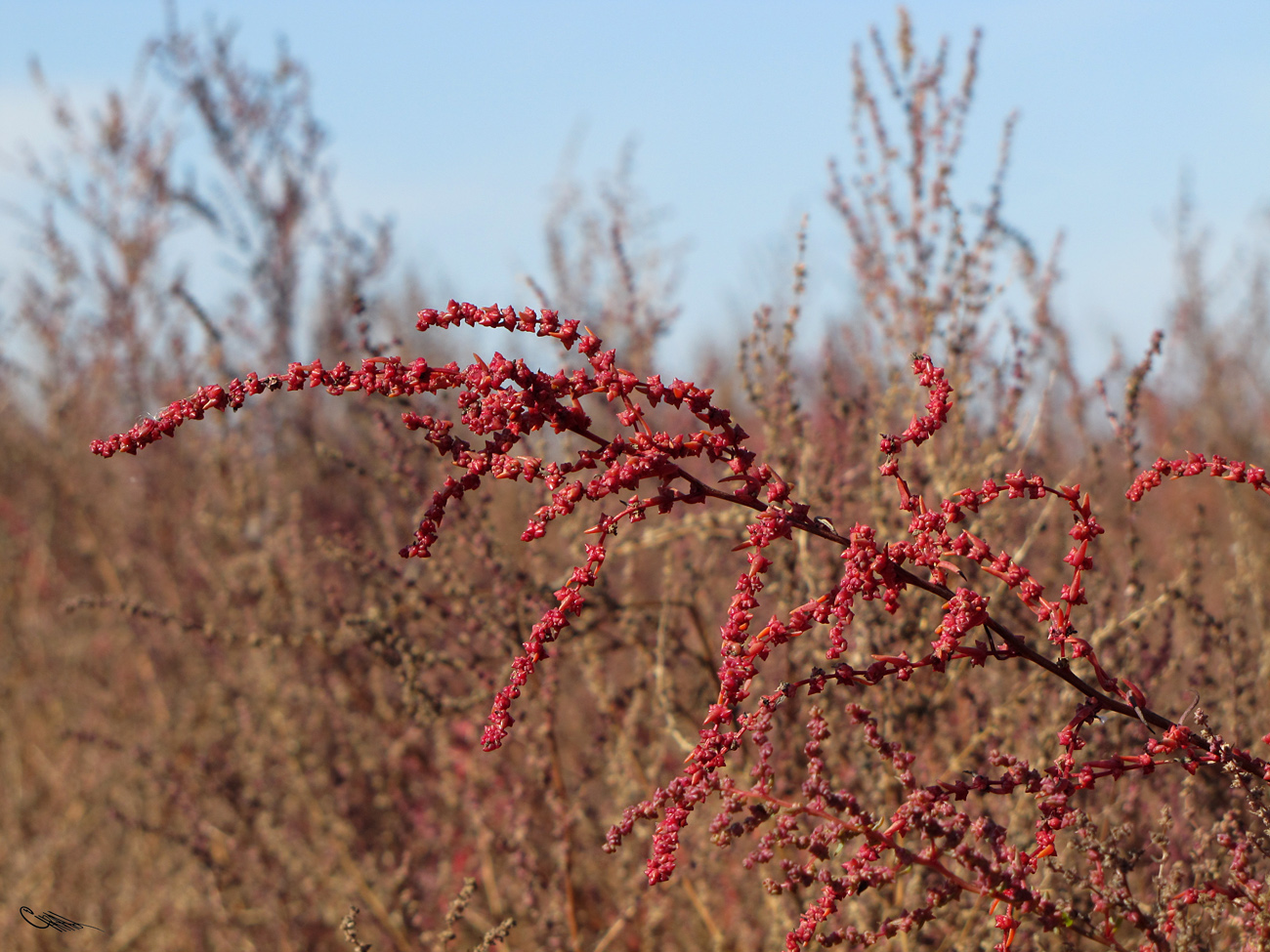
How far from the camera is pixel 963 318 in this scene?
3.10 metres

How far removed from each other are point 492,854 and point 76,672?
413 cm

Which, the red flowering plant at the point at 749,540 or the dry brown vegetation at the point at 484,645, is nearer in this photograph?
the red flowering plant at the point at 749,540

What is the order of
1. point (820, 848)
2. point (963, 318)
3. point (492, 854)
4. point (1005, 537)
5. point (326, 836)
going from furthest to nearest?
1. point (326, 836)
2. point (492, 854)
3. point (1005, 537)
4. point (963, 318)
5. point (820, 848)

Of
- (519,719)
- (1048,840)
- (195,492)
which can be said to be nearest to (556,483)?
(1048,840)

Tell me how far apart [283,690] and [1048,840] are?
12.0ft

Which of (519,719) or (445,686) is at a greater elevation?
(445,686)

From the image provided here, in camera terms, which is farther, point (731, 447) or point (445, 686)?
point (445, 686)

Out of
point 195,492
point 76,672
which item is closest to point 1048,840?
point 195,492

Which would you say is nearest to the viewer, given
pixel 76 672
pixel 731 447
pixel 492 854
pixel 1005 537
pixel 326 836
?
pixel 731 447

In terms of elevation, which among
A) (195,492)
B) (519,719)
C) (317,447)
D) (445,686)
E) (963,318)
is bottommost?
(519,719)

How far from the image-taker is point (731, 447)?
56.6 inches

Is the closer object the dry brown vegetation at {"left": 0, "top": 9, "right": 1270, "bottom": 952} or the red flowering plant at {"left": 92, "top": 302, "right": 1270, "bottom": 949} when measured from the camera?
the red flowering plant at {"left": 92, "top": 302, "right": 1270, "bottom": 949}

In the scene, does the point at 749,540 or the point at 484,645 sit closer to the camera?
the point at 749,540

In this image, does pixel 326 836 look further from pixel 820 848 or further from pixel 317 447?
pixel 820 848
